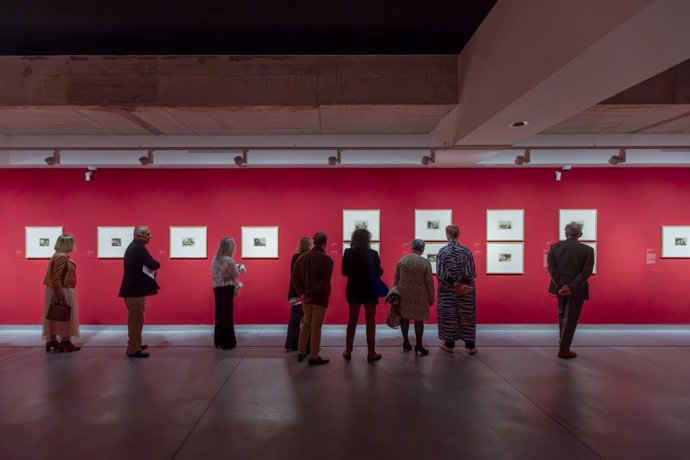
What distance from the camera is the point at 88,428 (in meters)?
3.49

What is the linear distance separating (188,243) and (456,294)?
494cm

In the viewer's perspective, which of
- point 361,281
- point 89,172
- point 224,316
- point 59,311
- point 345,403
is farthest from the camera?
point 89,172

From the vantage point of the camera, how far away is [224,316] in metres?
5.93

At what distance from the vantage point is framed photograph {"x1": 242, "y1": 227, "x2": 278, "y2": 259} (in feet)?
23.8

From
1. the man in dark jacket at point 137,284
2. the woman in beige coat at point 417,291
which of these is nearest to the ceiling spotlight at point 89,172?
the man in dark jacket at point 137,284

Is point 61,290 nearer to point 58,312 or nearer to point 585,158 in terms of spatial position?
point 58,312

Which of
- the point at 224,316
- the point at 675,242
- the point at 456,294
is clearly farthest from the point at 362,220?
the point at 675,242

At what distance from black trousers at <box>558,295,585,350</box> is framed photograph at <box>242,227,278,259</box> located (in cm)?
487

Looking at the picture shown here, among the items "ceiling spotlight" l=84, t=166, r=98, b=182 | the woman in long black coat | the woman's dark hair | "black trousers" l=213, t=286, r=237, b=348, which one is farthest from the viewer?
"ceiling spotlight" l=84, t=166, r=98, b=182

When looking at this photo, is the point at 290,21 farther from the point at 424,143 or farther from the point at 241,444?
the point at 241,444

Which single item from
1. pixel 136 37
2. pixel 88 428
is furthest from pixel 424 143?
pixel 88 428

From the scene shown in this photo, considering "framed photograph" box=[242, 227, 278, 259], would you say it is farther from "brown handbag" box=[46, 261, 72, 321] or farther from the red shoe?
the red shoe

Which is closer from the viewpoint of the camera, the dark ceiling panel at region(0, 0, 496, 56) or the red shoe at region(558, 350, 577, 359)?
the dark ceiling panel at region(0, 0, 496, 56)

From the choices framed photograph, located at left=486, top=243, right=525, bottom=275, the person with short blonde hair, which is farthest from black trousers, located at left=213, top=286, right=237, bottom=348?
framed photograph, located at left=486, top=243, right=525, bottom=275
